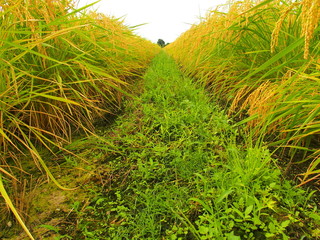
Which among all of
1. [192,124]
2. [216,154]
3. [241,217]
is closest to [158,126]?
[192,124]

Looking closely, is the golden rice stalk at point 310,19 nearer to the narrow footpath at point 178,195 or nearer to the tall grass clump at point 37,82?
the narrow footpath at point 178,195

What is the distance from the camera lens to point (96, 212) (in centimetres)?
96

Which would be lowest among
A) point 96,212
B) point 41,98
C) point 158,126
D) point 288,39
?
point 96,212

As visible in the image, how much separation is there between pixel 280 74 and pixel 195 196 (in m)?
1.21

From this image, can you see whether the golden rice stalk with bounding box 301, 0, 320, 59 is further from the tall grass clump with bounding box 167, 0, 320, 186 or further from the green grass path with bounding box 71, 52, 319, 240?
the green grass path with bounding box 71, 52, 319, 240

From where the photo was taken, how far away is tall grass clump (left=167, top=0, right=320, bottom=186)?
2.86ft

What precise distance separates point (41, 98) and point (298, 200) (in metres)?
1.59

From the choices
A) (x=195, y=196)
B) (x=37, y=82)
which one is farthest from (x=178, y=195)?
(x=37, y=82)

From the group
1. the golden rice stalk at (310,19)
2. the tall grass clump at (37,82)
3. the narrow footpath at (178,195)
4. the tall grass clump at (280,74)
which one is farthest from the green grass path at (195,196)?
the golden rice stalk at (310,19)

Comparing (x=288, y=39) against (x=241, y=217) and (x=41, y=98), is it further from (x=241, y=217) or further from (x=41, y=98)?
(x=41, y=98)

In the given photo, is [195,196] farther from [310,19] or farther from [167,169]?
[310,19]

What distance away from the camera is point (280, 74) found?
1573mm

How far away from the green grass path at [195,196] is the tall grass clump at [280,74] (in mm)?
174

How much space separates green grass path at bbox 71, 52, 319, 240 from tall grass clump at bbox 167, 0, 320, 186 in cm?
17
